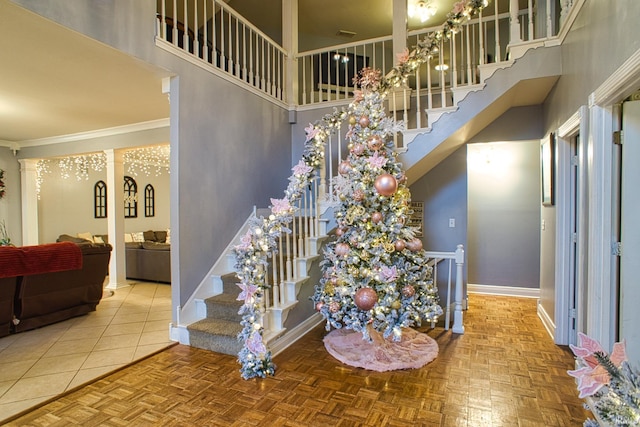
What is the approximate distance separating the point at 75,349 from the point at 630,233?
429 cm

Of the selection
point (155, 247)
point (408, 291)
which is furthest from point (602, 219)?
point (155, 247)

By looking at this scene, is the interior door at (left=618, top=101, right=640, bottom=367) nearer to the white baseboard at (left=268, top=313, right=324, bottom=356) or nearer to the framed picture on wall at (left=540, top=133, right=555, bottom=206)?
the framed picture on wall at (left=540, top=133, right=555, bottom=206)

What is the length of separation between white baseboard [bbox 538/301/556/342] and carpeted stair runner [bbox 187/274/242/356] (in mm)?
2934

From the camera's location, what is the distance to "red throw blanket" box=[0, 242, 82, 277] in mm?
3176

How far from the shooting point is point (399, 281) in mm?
2754

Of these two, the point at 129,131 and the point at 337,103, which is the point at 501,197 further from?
the point at 129,131

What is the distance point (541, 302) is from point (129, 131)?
6.07 meters

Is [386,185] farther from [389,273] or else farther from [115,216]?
[115,216]

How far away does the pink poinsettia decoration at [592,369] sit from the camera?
111 cm

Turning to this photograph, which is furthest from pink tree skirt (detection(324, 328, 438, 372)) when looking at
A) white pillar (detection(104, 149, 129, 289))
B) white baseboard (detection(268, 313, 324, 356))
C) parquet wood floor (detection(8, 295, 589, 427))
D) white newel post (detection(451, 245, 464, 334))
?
white pillar (detection(104, 149, 129, 289))

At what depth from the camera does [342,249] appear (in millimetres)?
2748

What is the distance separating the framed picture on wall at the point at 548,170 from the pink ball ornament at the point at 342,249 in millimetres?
2169

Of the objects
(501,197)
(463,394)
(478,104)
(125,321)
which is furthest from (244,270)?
(501,197)

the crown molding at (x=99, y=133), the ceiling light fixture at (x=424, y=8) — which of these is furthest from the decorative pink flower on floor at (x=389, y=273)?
the crown molding at (x=99, y=133)
